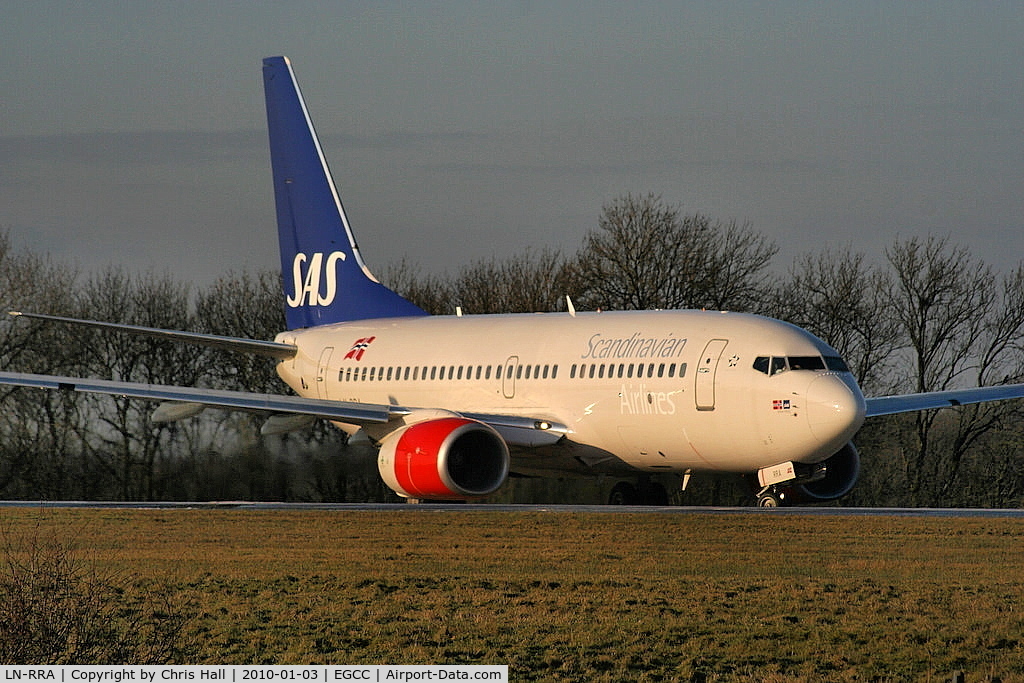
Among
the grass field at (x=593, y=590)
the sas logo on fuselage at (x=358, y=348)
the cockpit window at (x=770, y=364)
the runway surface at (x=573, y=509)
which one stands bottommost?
the grass field at (x=593, y=590)

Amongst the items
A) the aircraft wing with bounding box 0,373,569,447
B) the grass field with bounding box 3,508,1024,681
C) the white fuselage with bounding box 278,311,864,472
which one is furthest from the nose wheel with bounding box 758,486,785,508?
the aircraft wing with bounding box 0,373,569,447

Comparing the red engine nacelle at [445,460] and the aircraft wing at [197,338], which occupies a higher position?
the aircraft wing at [197,338]

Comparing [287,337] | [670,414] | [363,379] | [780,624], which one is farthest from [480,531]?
[287,337]

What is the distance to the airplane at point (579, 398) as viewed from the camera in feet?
94.4

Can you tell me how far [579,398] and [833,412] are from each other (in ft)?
18.2

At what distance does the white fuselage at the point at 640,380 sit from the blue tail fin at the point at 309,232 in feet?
8.81

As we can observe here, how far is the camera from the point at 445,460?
2945 cm

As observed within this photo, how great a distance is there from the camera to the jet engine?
32.3m

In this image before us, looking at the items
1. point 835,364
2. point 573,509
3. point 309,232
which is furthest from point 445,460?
point 309,232

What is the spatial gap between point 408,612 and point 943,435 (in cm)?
4145

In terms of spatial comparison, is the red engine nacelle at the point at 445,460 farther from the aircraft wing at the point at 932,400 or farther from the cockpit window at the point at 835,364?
the aircraft wing at the point at 932,400

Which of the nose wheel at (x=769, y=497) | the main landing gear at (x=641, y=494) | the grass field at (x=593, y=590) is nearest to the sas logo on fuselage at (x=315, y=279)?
the main landing gear at (x=641, y=494)

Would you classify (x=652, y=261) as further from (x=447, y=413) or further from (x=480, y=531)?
(x=480, y=531)

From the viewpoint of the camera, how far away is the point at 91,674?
13.6 m
